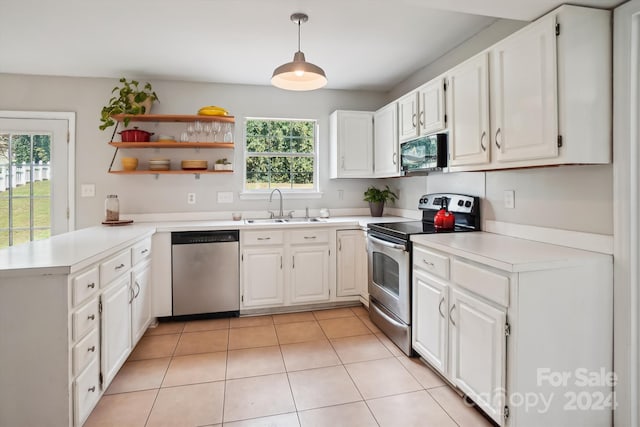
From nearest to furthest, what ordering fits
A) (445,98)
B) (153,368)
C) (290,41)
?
1. (153,368)
2. (445,98)
3. (290,41)

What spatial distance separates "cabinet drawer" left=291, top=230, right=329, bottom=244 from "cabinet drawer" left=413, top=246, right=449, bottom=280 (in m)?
1.22

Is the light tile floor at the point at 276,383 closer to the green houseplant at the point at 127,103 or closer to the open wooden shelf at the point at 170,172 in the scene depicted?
the open wooden shelf at the point at 170,172

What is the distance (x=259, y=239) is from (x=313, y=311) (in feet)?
3.07

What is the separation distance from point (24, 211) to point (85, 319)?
255 centimetres

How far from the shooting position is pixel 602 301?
1676mm

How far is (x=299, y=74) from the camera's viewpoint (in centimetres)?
230

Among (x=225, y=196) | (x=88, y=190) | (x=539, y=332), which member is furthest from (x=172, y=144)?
(x=539, y=332)

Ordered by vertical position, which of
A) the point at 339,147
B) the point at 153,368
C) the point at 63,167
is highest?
the point at 339,147

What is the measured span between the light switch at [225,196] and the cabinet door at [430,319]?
2.29 metres

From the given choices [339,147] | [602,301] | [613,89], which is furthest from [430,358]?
[339,147]

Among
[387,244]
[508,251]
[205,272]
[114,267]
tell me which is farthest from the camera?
[205,272]

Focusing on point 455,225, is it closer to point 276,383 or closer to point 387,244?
point 387,244

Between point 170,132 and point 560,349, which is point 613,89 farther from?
point 170,132

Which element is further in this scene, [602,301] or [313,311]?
[313,311]
